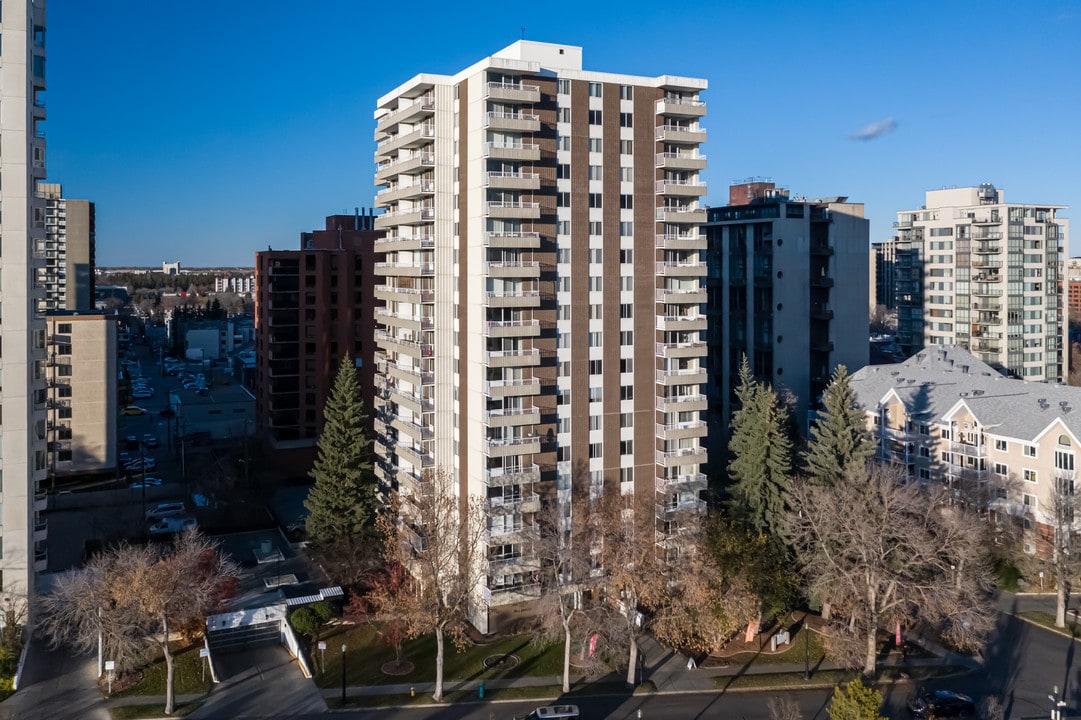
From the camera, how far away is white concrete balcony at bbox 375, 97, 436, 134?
51.7 metres

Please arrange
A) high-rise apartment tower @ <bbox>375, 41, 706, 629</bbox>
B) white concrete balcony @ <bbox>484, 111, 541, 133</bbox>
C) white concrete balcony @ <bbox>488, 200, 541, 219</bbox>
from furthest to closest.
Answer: high-rise apartment tower @ <bbox>375, 41, 706, 629</bbox>, white concrete balcony @ <bbox>488, 200, 541, 219</bbox>, white concrete balcony @ <bbox>484, 111, 541, 133</bbox>

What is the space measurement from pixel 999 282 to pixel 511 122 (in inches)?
2865

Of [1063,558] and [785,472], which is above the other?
[785,472]

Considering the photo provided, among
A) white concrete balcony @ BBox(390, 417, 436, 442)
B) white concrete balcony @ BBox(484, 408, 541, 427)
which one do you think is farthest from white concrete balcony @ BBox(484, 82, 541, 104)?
white concrete balcony @ BBox(390, 417, 436, 442)

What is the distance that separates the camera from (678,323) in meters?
53.7

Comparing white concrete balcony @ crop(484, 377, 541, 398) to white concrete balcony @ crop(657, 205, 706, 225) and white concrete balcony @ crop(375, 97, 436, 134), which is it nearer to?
white concrete balcony @ crop(657, 205, 706, 225)

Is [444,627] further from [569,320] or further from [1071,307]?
[1071,307]

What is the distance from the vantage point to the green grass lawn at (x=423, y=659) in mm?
44000

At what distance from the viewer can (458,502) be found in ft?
172

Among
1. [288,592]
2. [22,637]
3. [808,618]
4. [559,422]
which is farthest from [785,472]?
[22,637]

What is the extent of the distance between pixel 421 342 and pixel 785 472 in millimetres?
23325

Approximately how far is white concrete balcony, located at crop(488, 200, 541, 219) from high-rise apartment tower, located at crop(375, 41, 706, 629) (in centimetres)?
9

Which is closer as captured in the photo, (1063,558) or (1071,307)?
(1063,558)

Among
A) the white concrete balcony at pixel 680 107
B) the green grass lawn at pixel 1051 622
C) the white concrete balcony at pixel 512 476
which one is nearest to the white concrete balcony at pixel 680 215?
the white concrete balcony at pixel 680 107
